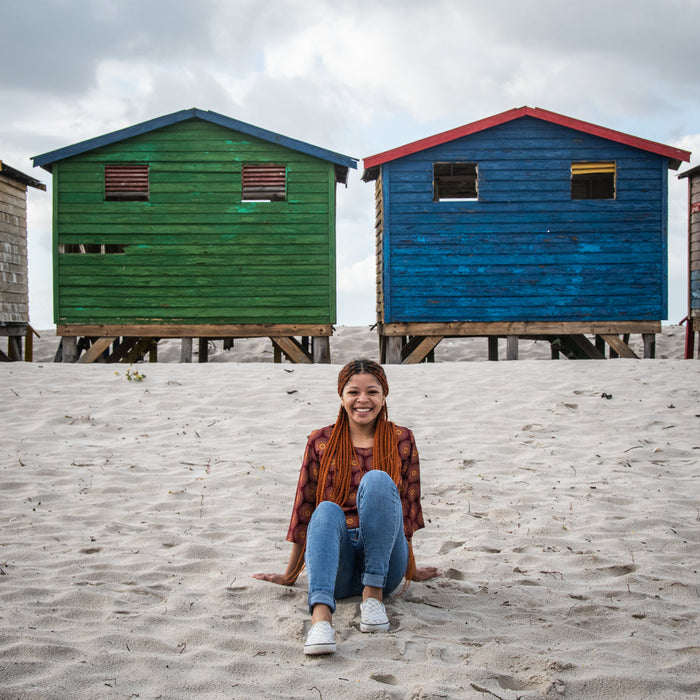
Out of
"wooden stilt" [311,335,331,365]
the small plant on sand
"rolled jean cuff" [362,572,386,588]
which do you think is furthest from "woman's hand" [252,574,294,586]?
"wooden stilt" [311,335,331,365]

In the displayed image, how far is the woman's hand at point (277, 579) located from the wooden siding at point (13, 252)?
13.7m

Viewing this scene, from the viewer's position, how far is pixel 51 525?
4578mm

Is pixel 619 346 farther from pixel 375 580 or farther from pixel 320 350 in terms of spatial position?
pixel 375 580

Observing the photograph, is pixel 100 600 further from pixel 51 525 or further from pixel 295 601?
pixel 51 525

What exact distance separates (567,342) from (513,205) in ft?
11.4

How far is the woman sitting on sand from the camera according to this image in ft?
10.00

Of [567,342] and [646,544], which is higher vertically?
[567,342]

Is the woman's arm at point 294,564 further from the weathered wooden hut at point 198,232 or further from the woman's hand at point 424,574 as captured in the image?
the weathered wooden hut at point 198,232

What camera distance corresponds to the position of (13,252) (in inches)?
624

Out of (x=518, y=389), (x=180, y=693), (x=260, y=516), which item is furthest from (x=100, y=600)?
(x=518, y=389)

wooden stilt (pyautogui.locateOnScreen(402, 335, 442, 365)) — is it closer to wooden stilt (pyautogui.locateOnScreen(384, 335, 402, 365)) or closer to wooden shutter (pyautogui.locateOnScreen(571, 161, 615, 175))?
wooden stilt (pyautogui.locateOnScreen(384, 335, 402, 365))

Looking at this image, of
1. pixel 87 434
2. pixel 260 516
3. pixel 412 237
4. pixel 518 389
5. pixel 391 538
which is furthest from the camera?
pixel 412 237

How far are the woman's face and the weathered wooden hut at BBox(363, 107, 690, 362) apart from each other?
992cm

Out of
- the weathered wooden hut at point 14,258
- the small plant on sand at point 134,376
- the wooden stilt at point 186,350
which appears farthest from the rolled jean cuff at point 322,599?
the weathered wooden hut at point 14,258
